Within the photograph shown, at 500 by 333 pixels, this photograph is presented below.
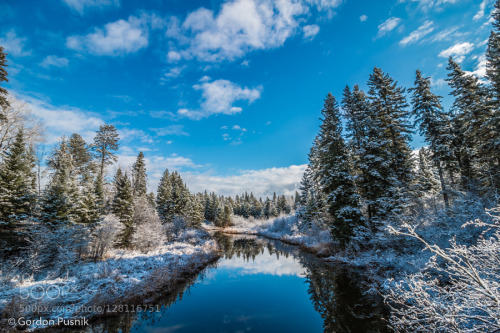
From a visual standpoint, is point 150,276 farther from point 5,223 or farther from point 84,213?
point 84,213

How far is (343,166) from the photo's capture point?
20.1 m

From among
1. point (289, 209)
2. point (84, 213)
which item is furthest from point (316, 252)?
point (289, 209)

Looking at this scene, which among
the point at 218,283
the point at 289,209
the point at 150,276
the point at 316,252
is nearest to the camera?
the point at 150,276

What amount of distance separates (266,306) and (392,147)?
16991 mm

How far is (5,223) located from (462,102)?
38.4 m

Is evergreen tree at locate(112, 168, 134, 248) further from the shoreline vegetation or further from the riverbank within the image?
the riverbank

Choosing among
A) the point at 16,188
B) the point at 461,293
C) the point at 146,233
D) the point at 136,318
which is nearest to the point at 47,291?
the point at 136,318

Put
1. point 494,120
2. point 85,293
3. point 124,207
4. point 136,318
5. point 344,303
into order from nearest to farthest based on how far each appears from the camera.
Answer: point 136,318, point 85,293, point 344,303, point 494,120, point 124,207

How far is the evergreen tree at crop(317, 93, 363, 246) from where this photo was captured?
19.2 metres

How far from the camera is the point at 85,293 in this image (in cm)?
1102

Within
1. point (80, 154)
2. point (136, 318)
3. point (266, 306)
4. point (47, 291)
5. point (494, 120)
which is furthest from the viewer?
point (80, 154)

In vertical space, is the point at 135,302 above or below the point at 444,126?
below

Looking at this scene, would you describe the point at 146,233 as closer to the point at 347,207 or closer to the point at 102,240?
the point at 102,240

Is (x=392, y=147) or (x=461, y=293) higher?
(x=392, y=147)
